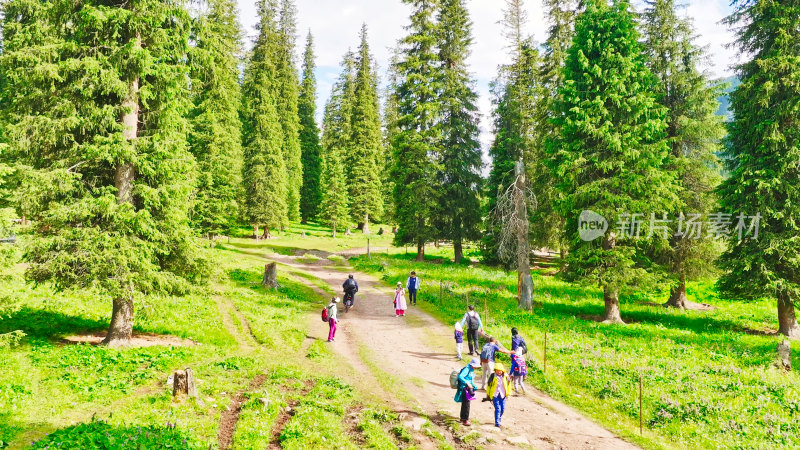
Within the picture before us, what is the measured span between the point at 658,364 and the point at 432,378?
320 inches

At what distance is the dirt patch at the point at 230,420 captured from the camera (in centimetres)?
955

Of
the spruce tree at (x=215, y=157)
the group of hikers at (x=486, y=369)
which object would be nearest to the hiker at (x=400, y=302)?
the group of hikers at (x=486, y=369)

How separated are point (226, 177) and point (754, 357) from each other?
1454 inches

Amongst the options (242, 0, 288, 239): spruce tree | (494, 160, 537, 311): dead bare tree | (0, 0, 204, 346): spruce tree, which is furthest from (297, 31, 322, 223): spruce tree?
(0, 0, 204, 346): spruce tree

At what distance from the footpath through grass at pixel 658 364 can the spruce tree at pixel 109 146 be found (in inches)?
508

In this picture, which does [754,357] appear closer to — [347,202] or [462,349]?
[462,349]

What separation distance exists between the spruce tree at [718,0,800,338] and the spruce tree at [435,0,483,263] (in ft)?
59.2

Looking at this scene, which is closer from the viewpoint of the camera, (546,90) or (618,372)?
(618,372)

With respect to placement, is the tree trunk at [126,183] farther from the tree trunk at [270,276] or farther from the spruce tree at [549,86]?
the spruce tree at [549,86]

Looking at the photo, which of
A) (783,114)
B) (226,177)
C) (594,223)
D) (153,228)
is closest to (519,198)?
(594,223)

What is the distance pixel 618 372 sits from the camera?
1527 centimetres

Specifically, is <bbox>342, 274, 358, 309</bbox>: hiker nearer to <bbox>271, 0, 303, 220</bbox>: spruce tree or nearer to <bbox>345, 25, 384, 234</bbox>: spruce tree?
<bbox>271, 0, 303, 220</bbox>: spruce tree

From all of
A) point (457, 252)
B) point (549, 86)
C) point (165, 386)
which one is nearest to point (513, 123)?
point (549, 86)

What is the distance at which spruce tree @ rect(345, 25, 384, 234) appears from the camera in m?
61.6
